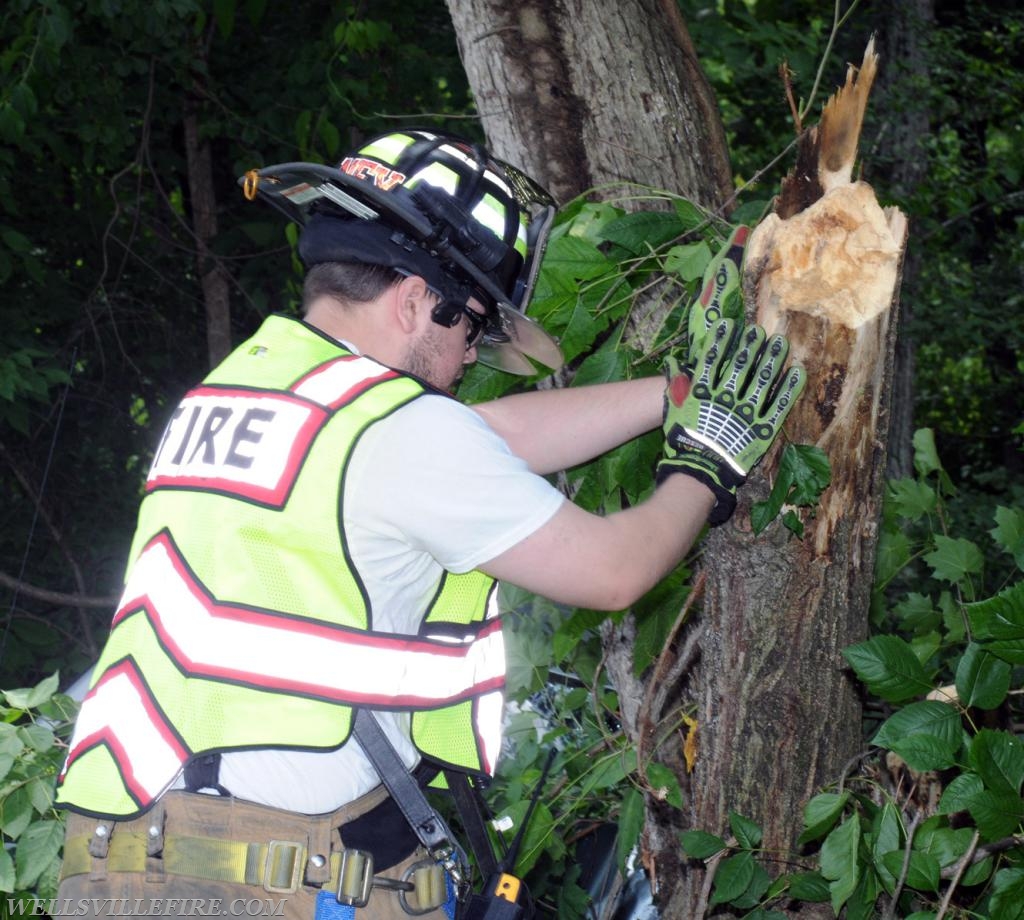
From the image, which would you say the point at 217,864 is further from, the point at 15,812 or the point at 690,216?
the point at 690,216

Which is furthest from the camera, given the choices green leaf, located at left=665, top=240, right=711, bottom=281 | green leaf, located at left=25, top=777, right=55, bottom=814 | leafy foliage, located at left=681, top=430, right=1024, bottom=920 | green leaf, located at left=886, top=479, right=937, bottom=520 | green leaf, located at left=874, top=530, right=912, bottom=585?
green leaf, located at left=886, top=479, right=937, bottom=520

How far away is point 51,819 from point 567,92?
2212 millimetres

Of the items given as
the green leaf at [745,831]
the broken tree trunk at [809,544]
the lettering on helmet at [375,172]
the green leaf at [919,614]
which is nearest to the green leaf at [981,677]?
the broken tree trunk at [809,544]

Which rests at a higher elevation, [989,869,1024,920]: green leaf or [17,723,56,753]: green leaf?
[989,869,1024,920]: green leaf

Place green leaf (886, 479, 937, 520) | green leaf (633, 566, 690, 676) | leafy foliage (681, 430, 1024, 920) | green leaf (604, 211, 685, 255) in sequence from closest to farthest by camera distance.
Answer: leafy foliage (681, 430, 1024, 920) < green leaf (604, 211, 685, 255) < green leaf (633, 566, 690, 676) < green leaf (886, 479, 937, 520)

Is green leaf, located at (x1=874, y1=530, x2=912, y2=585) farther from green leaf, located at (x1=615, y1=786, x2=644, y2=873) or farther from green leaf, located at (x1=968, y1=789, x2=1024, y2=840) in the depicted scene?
green leaf, located at (x1=968, y1=789, x2=1024, y2=840)

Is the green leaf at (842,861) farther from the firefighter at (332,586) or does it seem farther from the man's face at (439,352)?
the man's face at (439,352)

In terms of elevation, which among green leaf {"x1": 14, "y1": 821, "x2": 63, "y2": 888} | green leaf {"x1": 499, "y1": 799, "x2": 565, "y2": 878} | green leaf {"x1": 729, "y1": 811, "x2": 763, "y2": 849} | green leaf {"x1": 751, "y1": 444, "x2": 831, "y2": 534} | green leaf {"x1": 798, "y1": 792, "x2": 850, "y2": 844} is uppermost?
green leaf {"x1": 751, "y1": 444, "x2": 831, "y2": 534}

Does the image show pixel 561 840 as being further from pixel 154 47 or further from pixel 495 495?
pixel 154 47

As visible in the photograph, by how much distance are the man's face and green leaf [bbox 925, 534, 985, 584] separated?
1.37 meters

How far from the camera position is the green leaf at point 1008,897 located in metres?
2.00

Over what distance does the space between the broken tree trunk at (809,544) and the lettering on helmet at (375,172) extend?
0.66 meters

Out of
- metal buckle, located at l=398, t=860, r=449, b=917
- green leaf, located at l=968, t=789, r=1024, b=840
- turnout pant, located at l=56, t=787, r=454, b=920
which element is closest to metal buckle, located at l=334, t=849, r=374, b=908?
turnout pant, located at l=56, t=787, r=454, b=920

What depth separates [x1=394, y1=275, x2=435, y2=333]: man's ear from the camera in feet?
7.18
